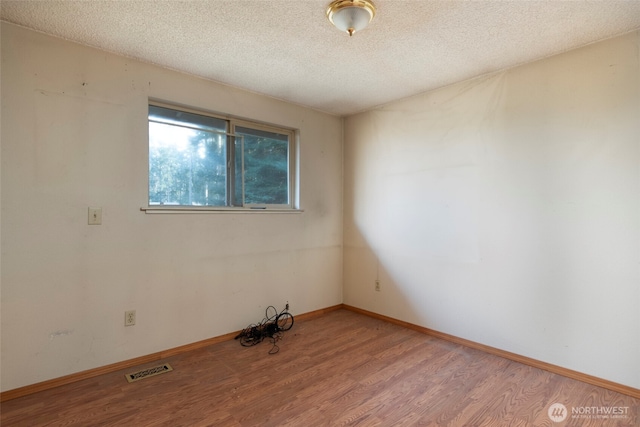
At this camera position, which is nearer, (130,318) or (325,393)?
(325,393)

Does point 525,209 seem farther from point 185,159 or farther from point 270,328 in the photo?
point 185,159

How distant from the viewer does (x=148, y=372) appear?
2213mm

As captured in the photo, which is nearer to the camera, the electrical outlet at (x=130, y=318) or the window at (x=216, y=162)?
the electrical outlet at (x=130, y=318)

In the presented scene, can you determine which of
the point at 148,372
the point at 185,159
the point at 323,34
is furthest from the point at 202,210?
the point at 323,34

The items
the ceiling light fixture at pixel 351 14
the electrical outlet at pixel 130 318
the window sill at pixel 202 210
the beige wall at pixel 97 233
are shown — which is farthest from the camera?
the window sill at pixel 202 210

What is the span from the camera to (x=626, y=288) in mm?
1961

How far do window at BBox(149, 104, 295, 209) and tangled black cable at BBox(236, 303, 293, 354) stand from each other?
1070mm

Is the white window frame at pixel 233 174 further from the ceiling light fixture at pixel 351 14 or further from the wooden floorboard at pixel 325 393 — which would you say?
the ceiling light fixture at pixel 351 14

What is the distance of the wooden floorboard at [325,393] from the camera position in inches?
67.8

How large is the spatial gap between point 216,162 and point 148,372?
5.58ft

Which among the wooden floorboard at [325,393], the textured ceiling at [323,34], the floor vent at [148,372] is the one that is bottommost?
the wooden floorboard at [325,393]

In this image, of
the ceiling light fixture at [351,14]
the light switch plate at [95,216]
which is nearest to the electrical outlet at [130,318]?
the light switch plate at [95,216]

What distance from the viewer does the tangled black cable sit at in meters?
2.75

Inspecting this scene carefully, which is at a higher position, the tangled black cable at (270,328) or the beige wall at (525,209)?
the beige wall at (525,209)
